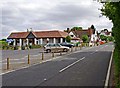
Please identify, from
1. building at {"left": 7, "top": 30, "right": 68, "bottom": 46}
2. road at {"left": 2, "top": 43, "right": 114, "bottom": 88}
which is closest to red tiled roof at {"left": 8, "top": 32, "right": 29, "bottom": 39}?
building at {"left": 7, "top": 30, "right": 68, "bottom": 46}

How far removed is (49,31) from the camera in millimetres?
93375

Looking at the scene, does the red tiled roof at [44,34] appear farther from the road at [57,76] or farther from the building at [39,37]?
the road at [57,76]

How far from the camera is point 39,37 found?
91188 millimetres

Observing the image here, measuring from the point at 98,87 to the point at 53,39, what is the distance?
257 feet

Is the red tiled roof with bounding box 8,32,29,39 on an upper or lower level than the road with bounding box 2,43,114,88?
upper

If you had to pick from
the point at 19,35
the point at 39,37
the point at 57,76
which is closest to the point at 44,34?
the point at 39,37

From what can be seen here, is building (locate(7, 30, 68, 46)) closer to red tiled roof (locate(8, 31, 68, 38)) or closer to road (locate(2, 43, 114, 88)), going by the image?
red tiled roof (locate(8, 31, 68, 38))

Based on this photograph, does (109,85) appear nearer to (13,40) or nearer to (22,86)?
(22,86)

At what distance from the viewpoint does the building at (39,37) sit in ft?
292

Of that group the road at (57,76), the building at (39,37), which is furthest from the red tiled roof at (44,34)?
the road at (57,76)

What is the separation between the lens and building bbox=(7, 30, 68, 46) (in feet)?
292

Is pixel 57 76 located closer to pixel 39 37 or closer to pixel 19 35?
pixel 39 37

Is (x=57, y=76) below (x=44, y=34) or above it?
below

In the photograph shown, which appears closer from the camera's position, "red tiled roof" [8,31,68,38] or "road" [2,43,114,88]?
"road" [2,43,114,88]
